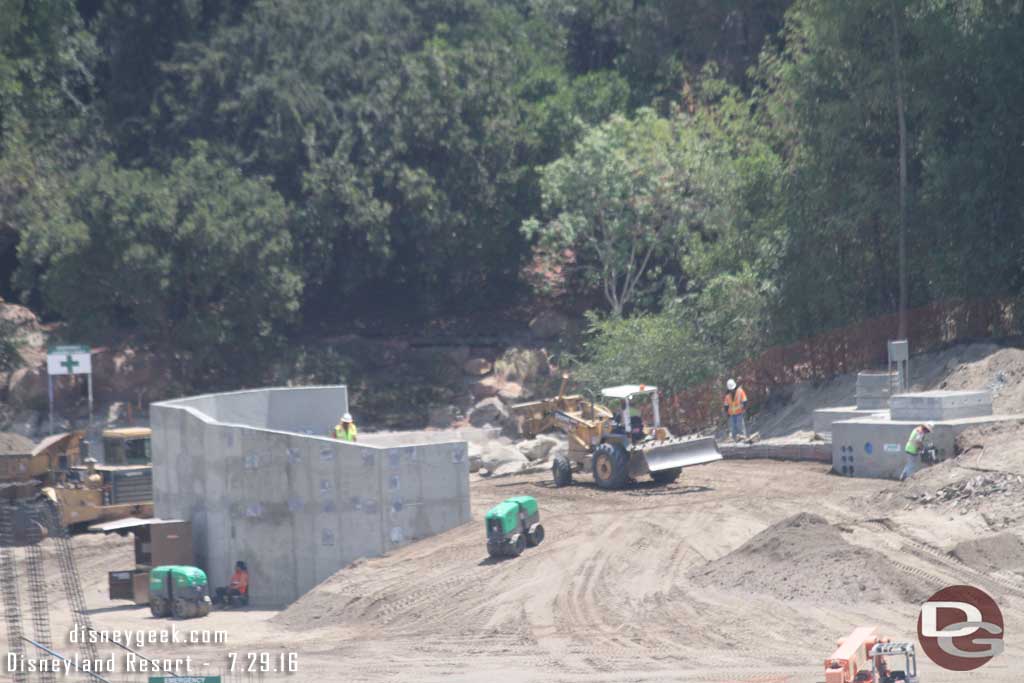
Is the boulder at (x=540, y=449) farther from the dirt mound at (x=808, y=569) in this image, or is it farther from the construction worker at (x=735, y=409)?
the dirt mound at (x=808, y=569)

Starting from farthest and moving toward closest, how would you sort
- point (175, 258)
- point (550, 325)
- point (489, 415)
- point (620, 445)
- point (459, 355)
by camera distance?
point (550, 325) < point (459, 355) < point (489, 415) < point (175, 258) < point (620, 445)

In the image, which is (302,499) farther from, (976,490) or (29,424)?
(29,424)

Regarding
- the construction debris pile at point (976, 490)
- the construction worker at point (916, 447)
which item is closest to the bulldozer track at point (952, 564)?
the construction debris pile at point (976, 490)

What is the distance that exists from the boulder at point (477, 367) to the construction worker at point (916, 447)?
2254 centimetres

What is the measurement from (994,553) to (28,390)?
3249 centimetres

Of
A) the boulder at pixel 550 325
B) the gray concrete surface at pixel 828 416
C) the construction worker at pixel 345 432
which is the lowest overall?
the gray concrete surface at pixel 828 416

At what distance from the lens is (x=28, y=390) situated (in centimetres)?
4456

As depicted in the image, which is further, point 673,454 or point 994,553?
point 673,454

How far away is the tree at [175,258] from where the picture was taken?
43.1 meters

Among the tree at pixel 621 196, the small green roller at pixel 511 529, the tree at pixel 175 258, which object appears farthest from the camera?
the tree at pixel 621 196

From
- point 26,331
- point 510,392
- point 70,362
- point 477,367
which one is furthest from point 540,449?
point 26,331

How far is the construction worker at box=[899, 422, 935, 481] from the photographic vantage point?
85.3 feet

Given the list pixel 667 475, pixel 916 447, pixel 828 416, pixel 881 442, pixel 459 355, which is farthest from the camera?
pixel 459 355

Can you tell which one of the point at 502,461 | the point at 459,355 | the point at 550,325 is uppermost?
the point at 550,325
